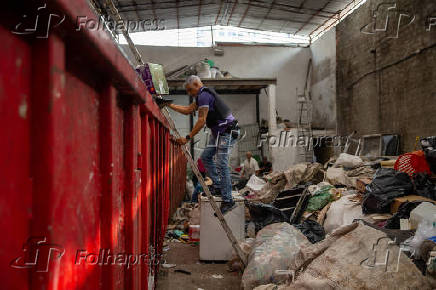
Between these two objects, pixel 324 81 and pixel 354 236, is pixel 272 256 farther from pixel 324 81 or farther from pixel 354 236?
pixel 324 81

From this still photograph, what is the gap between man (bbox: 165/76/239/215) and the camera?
3.64 metres

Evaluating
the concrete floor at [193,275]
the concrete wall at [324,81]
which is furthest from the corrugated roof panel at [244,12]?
the concrete floor at [193,275]

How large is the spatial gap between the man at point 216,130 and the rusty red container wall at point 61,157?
240 cm

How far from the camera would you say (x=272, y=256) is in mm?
2736

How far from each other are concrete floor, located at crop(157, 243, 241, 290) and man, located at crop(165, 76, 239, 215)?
2.13ft

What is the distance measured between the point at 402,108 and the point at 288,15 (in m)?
6.16

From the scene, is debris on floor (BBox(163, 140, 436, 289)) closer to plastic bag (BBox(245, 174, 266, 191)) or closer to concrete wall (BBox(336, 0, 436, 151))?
plastic bag (BBox(245, 174, 266, 191))

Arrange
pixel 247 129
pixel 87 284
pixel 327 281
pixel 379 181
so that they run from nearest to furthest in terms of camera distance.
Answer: pixel 87 284
pixel 327 281
pixel 379 181
pixel 247 129

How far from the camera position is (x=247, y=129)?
543 inches

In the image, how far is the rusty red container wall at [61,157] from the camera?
553 mm

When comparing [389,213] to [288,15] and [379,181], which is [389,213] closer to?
[379,181]

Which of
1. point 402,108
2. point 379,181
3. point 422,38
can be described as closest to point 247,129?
point 402,108
